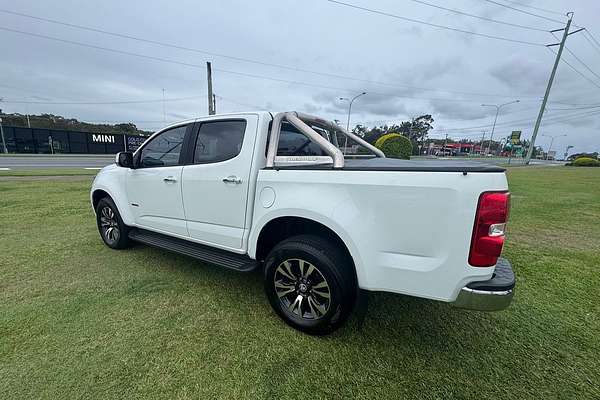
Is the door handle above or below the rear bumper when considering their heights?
above

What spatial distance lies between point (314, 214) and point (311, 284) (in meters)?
0.62

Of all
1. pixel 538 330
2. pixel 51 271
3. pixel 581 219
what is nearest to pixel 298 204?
pixel 538 330

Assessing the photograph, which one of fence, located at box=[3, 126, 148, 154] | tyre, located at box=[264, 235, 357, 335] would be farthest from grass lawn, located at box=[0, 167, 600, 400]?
fence, located at box=[3, 126, 148, 154]

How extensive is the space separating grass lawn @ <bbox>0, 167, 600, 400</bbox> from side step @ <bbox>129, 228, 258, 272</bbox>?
38cm

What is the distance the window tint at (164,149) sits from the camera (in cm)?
317

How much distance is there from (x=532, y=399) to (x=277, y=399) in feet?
5.24

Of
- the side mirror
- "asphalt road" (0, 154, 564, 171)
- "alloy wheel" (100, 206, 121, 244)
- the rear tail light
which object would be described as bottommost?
"asphalt road" (0, 154, 564, 171)

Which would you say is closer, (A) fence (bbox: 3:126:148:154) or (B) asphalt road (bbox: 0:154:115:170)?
(B) asphalt road (bbox: 0:154:115:170)

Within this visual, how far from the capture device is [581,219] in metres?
6.12

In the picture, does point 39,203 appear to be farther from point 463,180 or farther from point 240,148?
point 463,180

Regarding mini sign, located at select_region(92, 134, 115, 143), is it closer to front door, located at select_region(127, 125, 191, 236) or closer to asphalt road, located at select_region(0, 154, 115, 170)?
asphalt road, located at select_region(0, 154, 115, 170)

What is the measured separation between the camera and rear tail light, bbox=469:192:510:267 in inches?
65.3

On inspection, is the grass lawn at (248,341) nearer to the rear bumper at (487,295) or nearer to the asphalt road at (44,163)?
the rear bumper at (487,295)

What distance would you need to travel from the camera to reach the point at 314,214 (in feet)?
7.06
